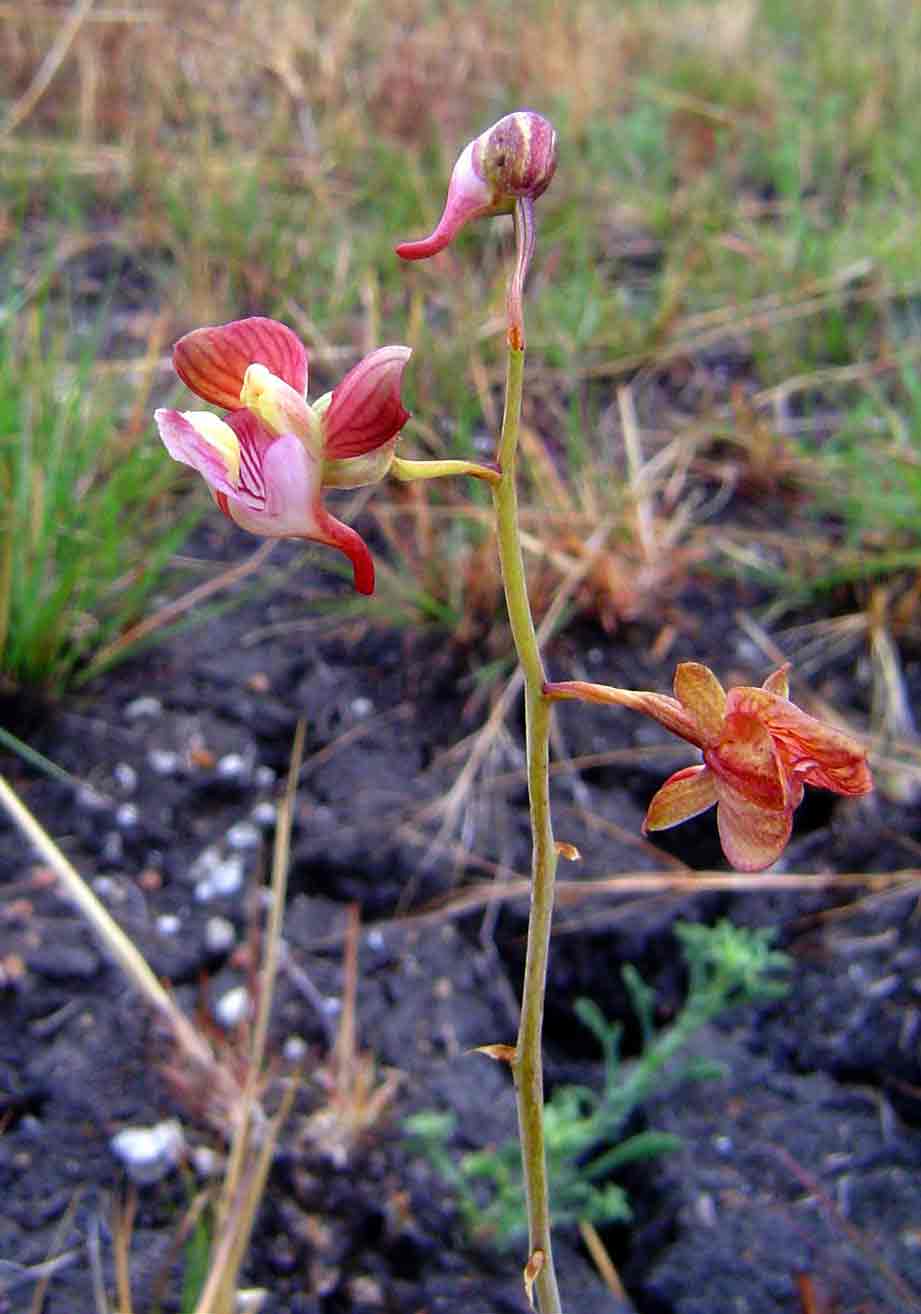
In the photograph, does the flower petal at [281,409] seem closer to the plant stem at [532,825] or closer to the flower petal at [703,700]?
the plant stem at [532,825]

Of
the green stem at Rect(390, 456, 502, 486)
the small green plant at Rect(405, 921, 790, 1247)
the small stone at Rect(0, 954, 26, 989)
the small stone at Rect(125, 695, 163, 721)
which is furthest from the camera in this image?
the small stone at Rect(125, 695, 163, 721)

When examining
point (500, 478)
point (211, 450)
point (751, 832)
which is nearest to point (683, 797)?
point (751, 832)

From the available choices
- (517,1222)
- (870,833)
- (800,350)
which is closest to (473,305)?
(800,350)

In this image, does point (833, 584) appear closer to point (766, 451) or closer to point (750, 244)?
point (766, 451)

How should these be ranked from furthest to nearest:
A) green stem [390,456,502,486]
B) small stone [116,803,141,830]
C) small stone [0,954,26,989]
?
small stone [116,803,141,830] < small stone [0,954,26,989] < green stem [390,456,502,486]

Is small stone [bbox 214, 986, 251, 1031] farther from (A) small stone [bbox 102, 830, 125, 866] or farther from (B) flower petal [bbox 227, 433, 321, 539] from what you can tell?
(B) flower petal [bbox 227, 433, 321, 539]

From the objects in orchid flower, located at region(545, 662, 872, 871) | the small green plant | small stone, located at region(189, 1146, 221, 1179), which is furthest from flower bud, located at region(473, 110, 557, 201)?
small stone, located at region(189, 1146, 221, 1179)

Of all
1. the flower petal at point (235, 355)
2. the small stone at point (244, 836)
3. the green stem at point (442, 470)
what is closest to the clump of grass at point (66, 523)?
the small stone at point (244, 836)
